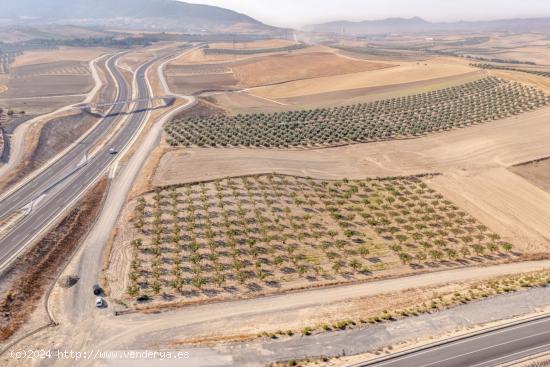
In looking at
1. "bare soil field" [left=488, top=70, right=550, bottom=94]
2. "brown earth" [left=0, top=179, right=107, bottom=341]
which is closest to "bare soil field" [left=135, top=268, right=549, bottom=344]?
"brown earth" [left=0, top=179, right=107, bottom=341]

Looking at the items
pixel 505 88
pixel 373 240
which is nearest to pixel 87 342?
pixel 373 240

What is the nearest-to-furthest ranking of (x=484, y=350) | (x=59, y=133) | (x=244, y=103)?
1. (x=484, y=350)
2. (x=59, y=133)
3. (x=244, y=103)

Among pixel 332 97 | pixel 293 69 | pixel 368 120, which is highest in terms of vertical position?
pixel 293 69

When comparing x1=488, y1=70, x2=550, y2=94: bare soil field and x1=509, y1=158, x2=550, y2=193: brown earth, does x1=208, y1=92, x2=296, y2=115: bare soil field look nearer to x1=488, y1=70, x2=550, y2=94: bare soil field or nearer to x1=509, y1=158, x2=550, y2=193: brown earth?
x1=509, y1=158, x2=550, y2=193: brown earth

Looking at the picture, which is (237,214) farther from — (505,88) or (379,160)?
(505,88)

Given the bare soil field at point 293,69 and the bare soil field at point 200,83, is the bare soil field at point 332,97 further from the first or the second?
the bare soil field at point 293,69

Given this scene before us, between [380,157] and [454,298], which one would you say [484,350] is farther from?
[380,157]

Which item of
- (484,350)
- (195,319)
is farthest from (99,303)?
(484,350)

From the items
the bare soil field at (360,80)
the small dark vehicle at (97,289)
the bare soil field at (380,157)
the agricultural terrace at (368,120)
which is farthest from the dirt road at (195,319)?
the bare soil field at (360,80)
